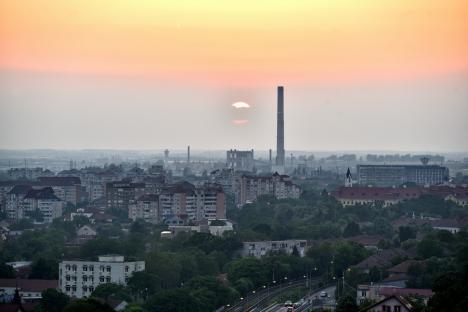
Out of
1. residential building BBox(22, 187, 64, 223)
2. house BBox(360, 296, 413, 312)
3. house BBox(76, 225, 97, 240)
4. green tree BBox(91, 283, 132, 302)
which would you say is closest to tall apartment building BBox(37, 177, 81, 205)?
residential building BBox(22, 187, 64, 223)

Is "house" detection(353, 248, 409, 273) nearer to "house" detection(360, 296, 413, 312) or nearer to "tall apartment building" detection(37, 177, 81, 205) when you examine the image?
"house" detection(360, 296, 413, 312)

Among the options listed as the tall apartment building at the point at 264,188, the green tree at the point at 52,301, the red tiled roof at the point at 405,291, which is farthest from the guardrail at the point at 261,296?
the tall apartment building at the point at 264,188

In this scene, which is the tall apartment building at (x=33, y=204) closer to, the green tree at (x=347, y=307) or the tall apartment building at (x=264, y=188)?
the tall apartment building at (x=264, y=188)

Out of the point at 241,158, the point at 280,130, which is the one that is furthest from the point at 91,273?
the point at 241,158

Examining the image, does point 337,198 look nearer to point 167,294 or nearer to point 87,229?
point 87,229

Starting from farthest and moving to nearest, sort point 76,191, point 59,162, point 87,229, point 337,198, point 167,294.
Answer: point 59,162 < point 76,191 < point 337,198 < point 87,229 < point 167,294

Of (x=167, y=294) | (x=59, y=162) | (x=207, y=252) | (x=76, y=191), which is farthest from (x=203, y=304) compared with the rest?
(x=59, y=162)
